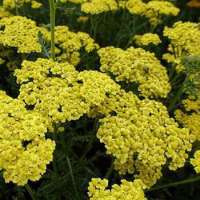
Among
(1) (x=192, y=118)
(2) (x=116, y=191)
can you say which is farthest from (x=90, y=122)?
(2) (x=116, y=191)

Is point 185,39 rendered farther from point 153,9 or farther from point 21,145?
point 21,145

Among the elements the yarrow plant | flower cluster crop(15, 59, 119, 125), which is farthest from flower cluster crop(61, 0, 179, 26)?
flower cluster crop(15, 59, 119, 125)

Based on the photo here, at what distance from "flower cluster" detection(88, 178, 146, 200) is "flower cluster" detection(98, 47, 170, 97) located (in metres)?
0.90

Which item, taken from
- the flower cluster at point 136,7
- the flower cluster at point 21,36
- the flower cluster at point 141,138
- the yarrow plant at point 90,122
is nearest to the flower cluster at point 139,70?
the yarrow plant at point 90,122

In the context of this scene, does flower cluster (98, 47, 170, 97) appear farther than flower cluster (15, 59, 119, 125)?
Yes

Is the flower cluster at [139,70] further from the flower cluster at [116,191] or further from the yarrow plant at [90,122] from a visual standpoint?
the flower cluster at [116,191]

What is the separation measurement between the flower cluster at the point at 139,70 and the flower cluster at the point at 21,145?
0.93 metres

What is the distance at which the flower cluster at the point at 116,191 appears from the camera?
8.54ft

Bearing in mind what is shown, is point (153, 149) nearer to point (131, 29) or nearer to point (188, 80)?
point (188, 80)

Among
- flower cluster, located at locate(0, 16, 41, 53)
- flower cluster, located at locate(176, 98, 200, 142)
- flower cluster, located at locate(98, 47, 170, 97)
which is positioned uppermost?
flower cluster, located at locate(0, 16, 41, 53)

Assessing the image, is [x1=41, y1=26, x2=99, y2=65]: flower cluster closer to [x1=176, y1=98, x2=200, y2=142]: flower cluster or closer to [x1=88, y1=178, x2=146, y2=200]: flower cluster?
[x1=176, y1=98, x2=200, y2=142]: flower cluster

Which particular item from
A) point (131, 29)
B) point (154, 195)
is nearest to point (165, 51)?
point (131, 29)

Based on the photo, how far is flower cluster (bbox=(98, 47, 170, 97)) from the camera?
11.3 ft

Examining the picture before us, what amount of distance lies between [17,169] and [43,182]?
0.84 m
